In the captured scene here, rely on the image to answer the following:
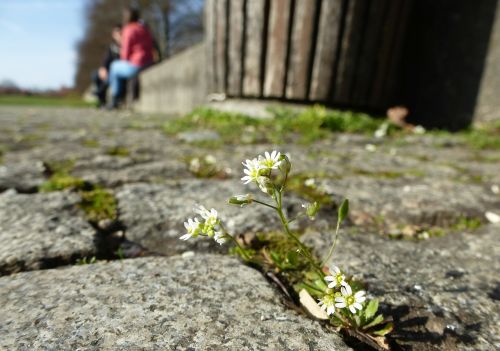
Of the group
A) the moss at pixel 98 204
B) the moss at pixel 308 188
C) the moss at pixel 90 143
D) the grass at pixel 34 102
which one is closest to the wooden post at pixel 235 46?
the moss at pixel 90 143

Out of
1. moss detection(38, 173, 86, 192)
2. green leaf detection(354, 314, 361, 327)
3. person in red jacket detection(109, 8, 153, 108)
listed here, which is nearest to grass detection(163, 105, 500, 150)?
moss detection(38, 173, 86, 192)

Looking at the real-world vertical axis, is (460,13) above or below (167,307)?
above

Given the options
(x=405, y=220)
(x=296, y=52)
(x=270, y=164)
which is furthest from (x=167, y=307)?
(x=296, y=52)

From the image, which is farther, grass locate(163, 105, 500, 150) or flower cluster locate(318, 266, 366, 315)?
grass locate(163, 105, 500, 150)

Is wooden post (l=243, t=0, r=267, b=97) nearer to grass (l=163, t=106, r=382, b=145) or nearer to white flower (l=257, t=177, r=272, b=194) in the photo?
grass (l=163, t=106, r=382, b=145)

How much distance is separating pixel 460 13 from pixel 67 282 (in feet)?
16.1

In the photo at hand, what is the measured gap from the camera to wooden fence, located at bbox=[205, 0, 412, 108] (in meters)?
4.11

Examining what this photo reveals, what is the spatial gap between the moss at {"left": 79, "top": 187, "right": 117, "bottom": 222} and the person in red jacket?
8.50 metres

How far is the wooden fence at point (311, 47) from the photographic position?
162 inches

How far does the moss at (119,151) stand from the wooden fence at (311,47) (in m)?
1.87

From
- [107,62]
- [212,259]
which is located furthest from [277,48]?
[107,62]

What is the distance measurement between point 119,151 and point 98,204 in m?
1.31

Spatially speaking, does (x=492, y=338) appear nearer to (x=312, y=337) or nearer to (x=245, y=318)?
(x=312, y=337)

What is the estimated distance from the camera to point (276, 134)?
3844 millimetres
